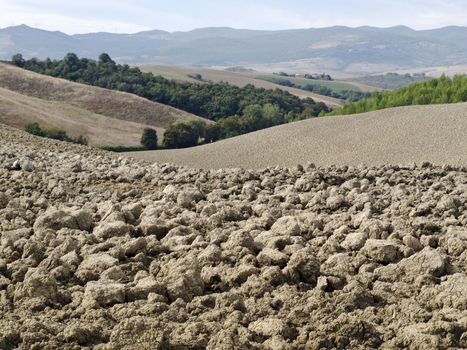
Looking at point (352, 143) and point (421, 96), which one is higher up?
point (421, 96)

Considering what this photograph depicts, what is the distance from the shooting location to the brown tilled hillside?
230ft

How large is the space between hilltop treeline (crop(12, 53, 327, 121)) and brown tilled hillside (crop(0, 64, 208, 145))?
5.44m

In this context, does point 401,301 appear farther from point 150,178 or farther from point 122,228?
point 150,178

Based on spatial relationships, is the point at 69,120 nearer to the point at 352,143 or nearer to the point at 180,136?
the point at 180,136

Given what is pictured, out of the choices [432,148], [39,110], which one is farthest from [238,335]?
[39,110]

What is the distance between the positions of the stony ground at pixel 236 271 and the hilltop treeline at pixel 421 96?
33.1 meters

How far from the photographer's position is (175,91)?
95.3 m

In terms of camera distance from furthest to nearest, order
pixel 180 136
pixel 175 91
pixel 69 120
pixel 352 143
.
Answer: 1. pixel 175 91
2. pixel 69 120
3. pixel 180 136
4. pixel 352 143

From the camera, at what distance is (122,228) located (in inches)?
379

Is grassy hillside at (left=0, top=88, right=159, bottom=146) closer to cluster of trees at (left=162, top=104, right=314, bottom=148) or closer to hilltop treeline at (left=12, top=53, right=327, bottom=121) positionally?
cluster of trees at (left=162, top=104, right=314, bottom=148)

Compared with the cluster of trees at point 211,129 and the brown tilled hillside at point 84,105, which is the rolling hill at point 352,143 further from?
the brown tilled hillside at point 84,105

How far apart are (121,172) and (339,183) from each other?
201 inches

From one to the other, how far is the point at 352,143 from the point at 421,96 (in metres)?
17.9

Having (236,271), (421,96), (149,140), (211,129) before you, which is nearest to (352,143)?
(421,96)
